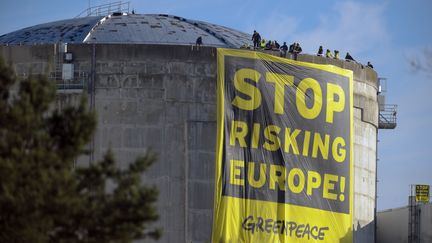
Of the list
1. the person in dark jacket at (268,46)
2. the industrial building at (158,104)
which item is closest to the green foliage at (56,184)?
the industrial building at (158,104)

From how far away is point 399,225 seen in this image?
255ft

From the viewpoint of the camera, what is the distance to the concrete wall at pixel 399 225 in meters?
73.0

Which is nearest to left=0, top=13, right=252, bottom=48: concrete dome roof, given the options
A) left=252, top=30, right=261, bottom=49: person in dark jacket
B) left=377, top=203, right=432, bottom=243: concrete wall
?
left=252, top=30, right=261, bottom=49: person in dark jacket

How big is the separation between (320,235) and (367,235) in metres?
5.66

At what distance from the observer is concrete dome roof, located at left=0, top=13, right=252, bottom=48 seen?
69.2 meters

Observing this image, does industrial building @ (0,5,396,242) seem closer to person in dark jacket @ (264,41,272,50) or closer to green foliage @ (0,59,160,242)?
person in dark jacket @ (264,41,272,50)

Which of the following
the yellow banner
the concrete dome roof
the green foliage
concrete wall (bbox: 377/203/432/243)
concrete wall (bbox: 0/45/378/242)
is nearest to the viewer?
the green foliage

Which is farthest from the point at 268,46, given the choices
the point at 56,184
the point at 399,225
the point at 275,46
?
the point at 56,184

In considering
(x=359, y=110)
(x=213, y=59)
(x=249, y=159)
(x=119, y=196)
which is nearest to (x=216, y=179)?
(x=249, y=159)

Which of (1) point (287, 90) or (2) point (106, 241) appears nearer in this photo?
(2) point (106, 241)

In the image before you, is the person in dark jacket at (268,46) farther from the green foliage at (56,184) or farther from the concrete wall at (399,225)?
the green foliage at (56,184)

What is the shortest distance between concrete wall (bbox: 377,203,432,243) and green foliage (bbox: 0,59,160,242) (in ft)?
128

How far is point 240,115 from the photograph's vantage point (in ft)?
217

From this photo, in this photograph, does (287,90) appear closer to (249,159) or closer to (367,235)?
(249,159)
